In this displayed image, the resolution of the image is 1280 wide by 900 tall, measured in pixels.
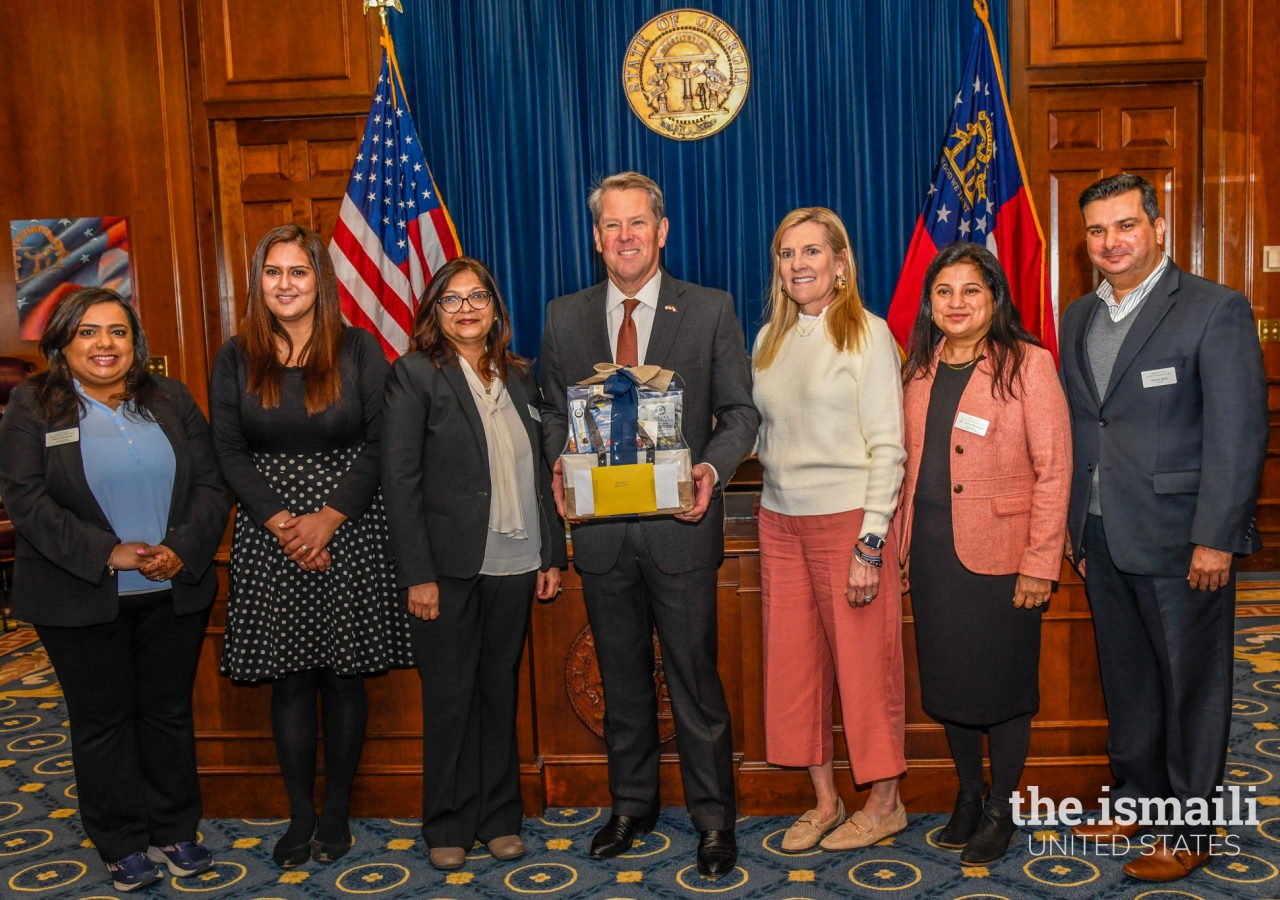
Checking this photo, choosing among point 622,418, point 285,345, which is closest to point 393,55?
point 285,345

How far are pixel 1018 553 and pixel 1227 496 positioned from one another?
1.63 feet

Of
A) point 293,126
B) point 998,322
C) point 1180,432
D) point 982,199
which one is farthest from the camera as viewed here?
point 293,126

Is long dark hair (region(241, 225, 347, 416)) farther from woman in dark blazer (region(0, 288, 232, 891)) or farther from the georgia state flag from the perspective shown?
the georgia state flag

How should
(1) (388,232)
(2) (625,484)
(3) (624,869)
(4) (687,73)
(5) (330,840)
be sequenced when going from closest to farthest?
(2) (625,484) → (3) (624,869) → (5) (330,840) → (1) (388,232) → (4) (687,73)

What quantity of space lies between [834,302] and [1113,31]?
3.54 meters

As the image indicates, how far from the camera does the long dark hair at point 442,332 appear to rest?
261cm

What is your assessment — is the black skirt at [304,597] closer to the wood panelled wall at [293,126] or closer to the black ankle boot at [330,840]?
the black ankle boot at [330,840]

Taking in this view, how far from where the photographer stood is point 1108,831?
8.84 ft

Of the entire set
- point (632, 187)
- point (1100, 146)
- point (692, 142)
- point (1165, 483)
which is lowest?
point (1165, 483)

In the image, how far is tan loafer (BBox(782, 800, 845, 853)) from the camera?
270 centimetres

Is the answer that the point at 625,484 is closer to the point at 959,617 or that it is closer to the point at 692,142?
the point at 959,617

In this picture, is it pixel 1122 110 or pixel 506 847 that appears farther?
pixel 1122 110

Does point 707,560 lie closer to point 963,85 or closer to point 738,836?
point 738,836

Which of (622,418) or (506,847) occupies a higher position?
(622,418)
